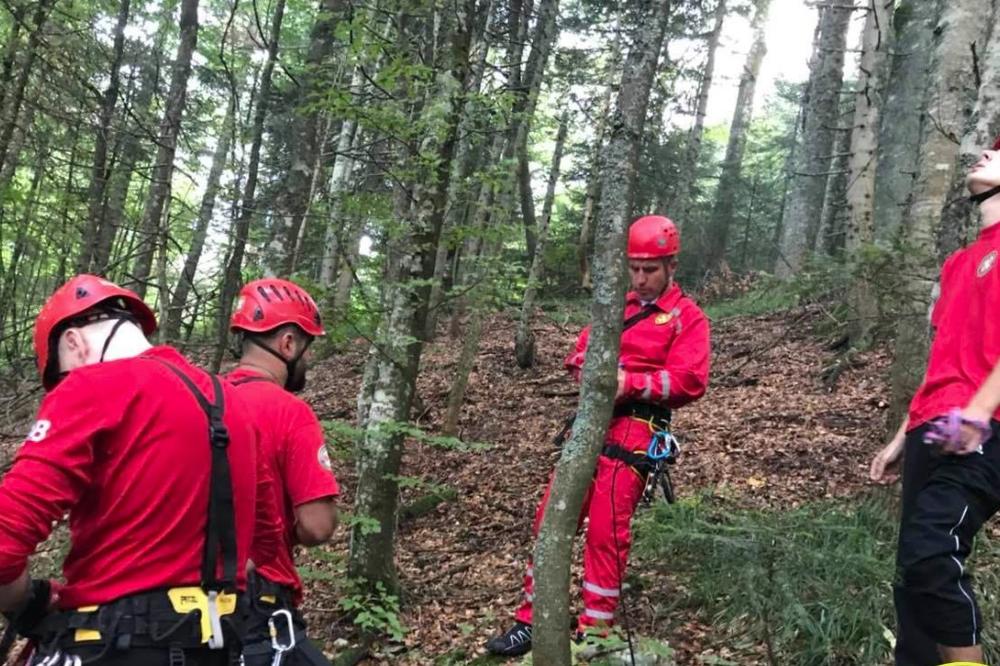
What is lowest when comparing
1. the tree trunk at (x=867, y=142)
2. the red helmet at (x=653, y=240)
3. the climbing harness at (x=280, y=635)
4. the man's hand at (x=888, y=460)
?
the climbing harness at (x=280, y=635)

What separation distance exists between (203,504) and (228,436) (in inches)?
8.1

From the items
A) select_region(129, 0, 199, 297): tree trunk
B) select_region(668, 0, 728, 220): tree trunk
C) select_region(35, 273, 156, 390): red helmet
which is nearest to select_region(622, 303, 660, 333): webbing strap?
select_region(35, 273, 156, 390): red helmet

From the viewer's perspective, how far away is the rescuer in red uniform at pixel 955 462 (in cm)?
251

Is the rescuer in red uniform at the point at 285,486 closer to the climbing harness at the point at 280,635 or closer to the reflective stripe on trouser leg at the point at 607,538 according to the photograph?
the climbing harness at the point at 280,635

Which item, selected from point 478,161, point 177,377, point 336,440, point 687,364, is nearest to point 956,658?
point 687,364

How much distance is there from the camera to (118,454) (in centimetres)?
207

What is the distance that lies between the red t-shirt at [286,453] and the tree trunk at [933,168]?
157 inches

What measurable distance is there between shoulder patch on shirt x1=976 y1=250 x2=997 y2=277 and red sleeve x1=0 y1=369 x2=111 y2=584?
2.98 m

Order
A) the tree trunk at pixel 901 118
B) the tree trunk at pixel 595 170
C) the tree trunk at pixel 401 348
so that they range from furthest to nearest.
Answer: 1. the tree trunk at pixel 595 170
2. the tree trunk at pixel 901 118
3. the tree trunk at pixel 401 348

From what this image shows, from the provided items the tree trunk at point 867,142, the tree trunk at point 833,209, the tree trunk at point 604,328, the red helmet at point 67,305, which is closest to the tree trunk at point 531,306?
the tree trunk at point 867,142

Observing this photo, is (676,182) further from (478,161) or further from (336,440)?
(336,440)

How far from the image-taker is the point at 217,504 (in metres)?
2.20

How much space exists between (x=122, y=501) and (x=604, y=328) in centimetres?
203

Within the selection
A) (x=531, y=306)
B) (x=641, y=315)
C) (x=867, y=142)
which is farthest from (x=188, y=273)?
(x=867, y=142)
